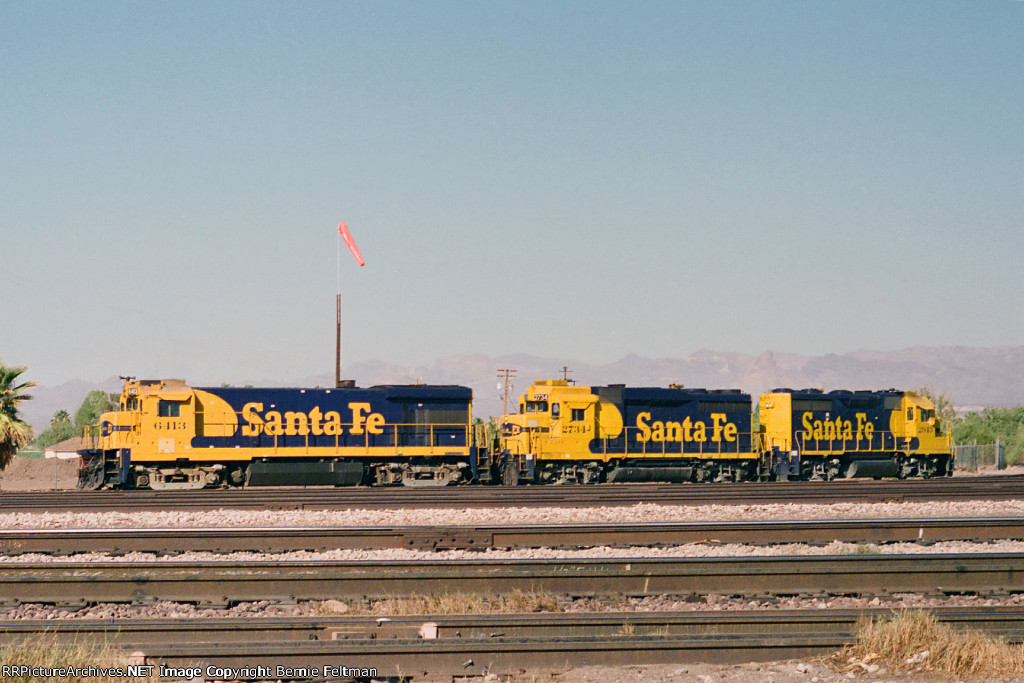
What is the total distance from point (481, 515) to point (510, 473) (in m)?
9.36

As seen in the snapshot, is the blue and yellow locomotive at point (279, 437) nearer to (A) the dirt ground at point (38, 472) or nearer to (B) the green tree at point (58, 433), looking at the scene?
(A) the dirt ground at point (38, 472)

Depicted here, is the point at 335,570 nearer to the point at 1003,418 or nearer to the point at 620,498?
the point at 620,498

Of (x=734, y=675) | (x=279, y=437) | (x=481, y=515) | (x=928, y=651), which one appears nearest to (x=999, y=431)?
(x=279, y=437)

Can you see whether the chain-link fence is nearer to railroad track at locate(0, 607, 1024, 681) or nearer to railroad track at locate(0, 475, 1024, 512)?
railroad track at locate(0, 475, 1024, 512)

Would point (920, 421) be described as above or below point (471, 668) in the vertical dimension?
above

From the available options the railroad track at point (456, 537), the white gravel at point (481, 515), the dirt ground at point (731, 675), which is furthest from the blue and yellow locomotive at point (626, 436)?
the dirt ground at point (731, 675)

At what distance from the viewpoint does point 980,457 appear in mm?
44219

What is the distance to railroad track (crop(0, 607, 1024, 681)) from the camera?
8336 millimetres

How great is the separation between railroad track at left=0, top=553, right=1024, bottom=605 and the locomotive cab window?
1617 centimetres

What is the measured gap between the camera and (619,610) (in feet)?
34.0

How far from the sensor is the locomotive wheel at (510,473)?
2812cm

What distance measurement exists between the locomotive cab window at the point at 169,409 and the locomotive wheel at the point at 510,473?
9846 millimetres

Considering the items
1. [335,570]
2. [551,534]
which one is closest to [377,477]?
[551,534]

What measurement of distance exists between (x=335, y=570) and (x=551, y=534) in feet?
13.0
